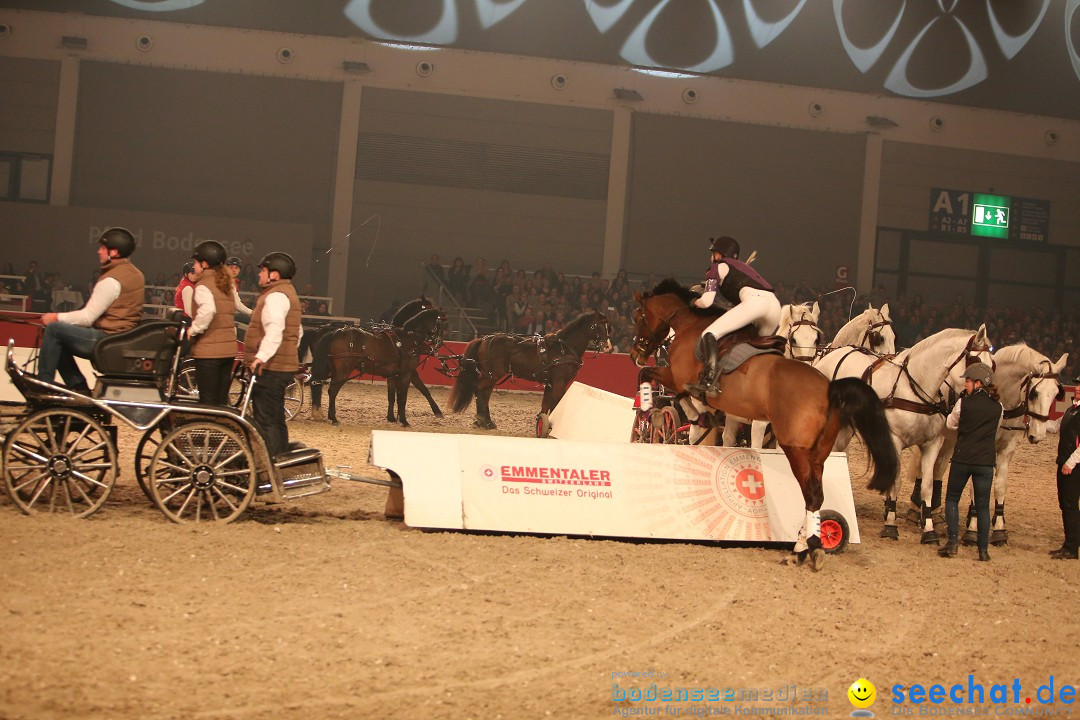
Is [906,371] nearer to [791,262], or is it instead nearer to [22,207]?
[791,262]

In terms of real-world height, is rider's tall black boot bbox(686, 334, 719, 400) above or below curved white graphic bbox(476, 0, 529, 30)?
below

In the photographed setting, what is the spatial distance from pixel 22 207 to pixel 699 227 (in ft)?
53.1

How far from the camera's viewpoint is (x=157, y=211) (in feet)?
76.7

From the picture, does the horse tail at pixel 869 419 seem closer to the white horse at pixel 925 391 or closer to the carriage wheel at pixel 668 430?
the white horse at pixel 925 391

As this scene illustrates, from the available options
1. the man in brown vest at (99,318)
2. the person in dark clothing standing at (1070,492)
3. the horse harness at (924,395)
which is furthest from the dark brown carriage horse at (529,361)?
the man in brown vest at (99,318)

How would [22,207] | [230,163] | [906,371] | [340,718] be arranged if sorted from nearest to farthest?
[340,718]
[906,371]
[22,207]
[230,163]

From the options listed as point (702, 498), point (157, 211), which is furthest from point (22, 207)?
point (702, 498)

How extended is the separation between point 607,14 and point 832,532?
19478 mm

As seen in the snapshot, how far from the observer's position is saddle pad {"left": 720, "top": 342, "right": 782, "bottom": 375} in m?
7.75

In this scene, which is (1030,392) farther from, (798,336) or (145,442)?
(145,442)

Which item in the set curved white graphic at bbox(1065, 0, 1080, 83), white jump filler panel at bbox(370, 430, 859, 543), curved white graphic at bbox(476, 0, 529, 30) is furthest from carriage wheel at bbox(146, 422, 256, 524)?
curved white graphic at bbox(1065, 0, 1080, 83)

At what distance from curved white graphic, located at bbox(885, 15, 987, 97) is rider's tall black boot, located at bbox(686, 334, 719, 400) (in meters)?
20.7

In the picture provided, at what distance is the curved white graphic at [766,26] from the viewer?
2492cm

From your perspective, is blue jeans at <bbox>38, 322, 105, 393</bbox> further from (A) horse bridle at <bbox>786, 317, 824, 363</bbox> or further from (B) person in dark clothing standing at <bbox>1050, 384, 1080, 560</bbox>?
(B) person in dark clothing standing at <bbox>1050, 384, 1080, 560</bbox>
